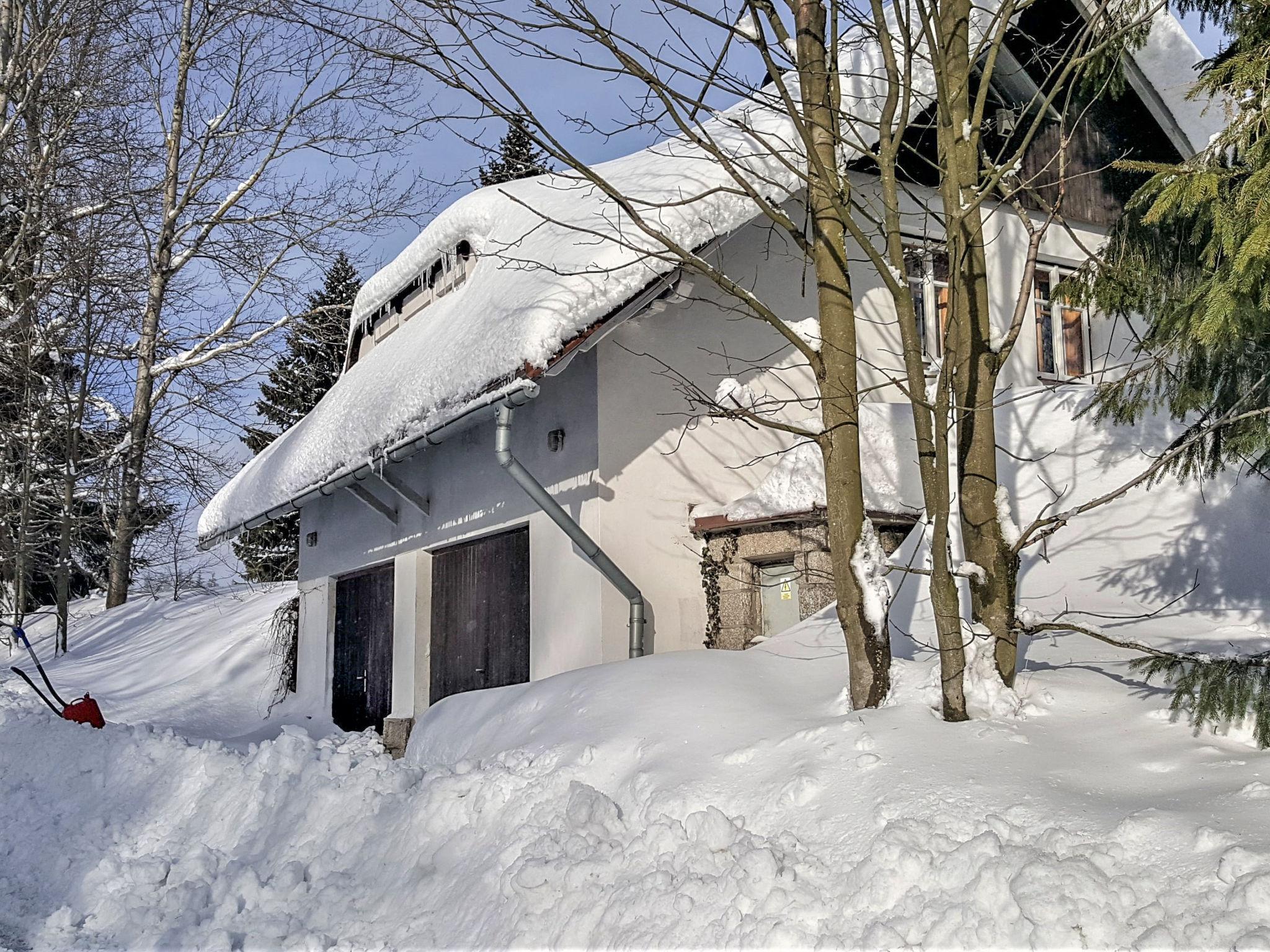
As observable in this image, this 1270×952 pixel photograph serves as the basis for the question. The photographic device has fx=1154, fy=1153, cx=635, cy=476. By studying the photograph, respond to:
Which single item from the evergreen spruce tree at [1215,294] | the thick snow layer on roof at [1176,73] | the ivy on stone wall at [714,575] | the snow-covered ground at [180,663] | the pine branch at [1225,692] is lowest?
the snow-covered ground at [180,663]

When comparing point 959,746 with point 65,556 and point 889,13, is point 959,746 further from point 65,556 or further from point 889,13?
point 65,556

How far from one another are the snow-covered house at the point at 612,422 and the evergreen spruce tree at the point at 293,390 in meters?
12.8

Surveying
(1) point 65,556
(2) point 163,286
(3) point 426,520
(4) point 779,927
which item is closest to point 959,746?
(4) point 779,927

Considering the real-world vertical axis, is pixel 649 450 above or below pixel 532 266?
below

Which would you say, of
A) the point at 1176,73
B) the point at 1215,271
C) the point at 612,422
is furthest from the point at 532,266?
the point at 1176,73

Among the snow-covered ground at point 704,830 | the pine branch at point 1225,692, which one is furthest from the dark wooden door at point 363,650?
the pine branch at point 1225,692

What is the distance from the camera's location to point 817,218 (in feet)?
18.7

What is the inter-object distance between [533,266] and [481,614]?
131 inches

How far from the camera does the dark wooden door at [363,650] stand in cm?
1249

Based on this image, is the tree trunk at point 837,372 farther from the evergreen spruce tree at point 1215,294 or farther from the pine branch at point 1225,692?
the pine branch at point 1225,692

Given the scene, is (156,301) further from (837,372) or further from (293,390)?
(837,372)

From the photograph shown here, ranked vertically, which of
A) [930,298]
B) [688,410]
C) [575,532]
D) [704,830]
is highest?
[930,298]

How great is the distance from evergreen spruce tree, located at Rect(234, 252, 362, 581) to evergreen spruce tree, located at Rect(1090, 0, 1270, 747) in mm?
20827

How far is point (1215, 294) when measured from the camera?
401 centimetres
